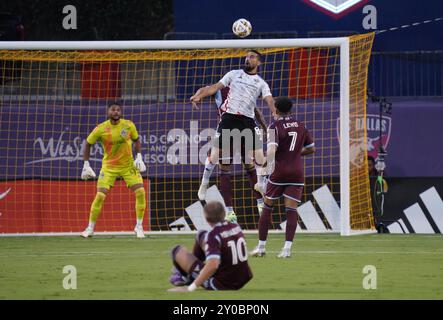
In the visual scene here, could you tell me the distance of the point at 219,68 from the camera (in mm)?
20156

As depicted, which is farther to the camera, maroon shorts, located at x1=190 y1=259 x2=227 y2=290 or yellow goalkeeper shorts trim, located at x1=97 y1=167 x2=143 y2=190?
yellow goalkeeper shorts trim, located at x1=97 y1=167 x2=143 y2=190

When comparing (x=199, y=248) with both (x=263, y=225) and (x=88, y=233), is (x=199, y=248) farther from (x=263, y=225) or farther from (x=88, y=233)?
(x=88, y=233)

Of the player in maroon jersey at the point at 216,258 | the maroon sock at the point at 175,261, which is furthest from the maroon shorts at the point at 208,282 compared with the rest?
the maroon sock at the point at 175,261

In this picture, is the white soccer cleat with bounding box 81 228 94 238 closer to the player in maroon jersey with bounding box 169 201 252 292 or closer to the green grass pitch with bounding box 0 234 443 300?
the green grass pitch with bounding box 0 234 443 300

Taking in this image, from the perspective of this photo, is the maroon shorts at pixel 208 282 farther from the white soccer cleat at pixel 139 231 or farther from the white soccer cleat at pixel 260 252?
the white soccer cleat at pixel 139 231

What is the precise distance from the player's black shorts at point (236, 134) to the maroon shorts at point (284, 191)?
89.2 inches

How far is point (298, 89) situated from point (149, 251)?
603 cm

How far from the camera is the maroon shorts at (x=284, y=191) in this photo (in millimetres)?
13430

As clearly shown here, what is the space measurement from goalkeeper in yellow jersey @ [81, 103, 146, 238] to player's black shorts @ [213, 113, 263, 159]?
7.54 feet

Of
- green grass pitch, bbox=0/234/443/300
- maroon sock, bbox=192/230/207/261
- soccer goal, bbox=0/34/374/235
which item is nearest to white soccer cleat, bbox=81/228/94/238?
green grass pitch, bbox=0/234/443/300

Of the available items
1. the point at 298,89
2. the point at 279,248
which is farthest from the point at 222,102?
the point at 298,89

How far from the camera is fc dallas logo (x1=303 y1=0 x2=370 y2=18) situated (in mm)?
21797

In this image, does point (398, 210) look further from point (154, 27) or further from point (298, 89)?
point (154, 27)

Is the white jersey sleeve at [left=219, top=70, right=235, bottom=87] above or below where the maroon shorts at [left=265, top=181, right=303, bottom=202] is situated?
above
